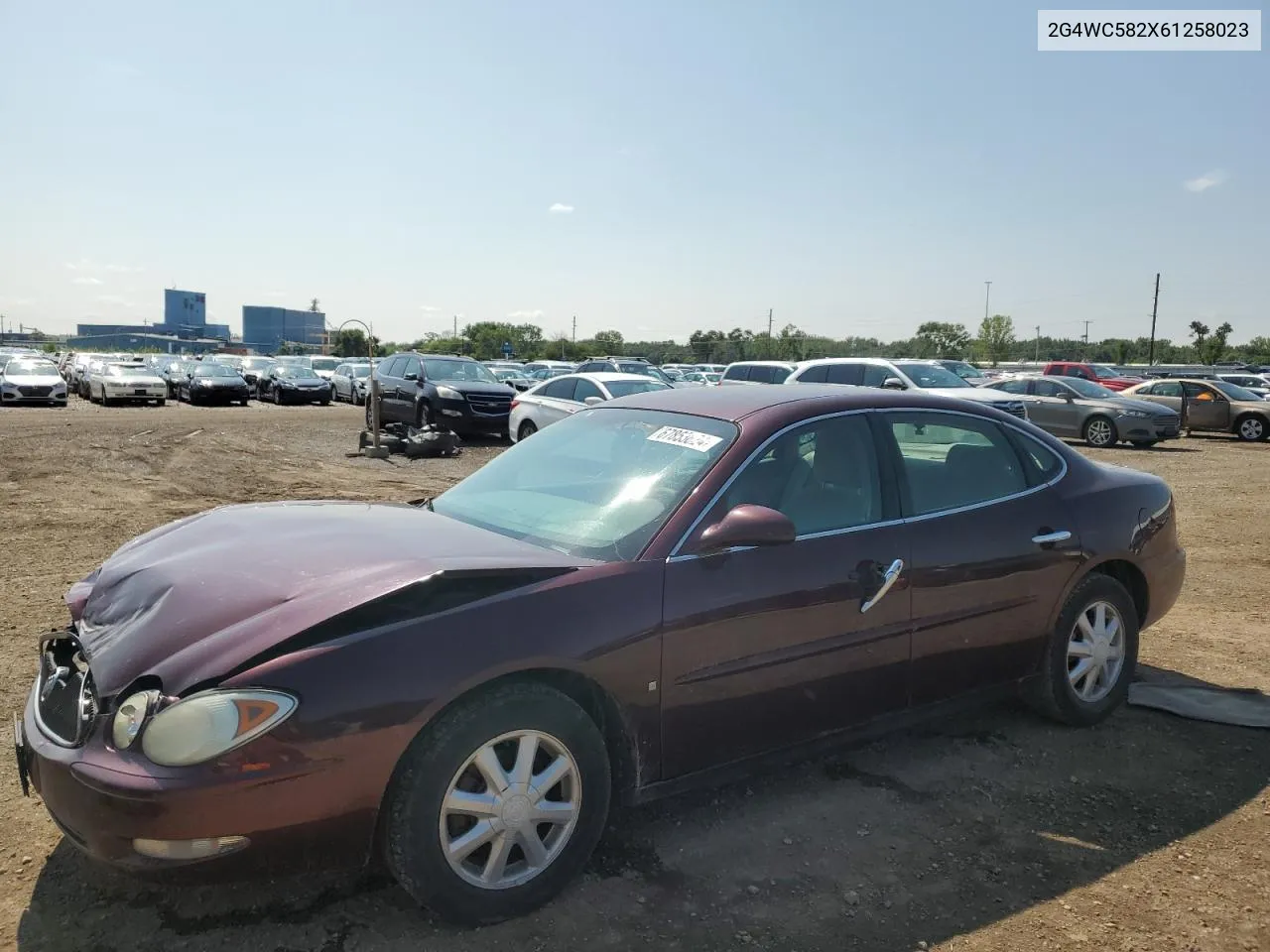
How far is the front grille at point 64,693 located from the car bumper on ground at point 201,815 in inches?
3.4

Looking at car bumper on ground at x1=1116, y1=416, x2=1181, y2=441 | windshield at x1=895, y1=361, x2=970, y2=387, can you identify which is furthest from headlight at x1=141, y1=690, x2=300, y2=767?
car bumper on ground at x1=1116, y1=416, x2=1181, y2=441

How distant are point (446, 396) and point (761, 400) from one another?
14394 mm

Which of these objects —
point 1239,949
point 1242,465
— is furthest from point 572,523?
point 1242,465

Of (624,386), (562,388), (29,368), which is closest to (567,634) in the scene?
(624,386)

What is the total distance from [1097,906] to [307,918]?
96.8 inches

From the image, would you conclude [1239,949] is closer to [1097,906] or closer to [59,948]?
[1097,906]

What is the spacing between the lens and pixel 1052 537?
4141 mm

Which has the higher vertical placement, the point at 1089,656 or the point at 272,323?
the point at 272,323

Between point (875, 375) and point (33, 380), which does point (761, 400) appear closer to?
point (875, 375)

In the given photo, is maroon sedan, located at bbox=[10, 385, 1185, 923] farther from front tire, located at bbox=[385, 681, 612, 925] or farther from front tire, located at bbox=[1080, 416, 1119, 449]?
front tire, located at bbox=[1080, 416, 1119, 449]

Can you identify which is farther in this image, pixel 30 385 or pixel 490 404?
pixel 30 385

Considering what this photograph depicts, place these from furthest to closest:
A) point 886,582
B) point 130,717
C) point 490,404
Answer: point 490,404 < point 886,582 < point 130,717

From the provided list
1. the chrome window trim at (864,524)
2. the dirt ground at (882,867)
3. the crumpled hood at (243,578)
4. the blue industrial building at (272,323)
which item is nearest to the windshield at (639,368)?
the dirt ground at (882,867)

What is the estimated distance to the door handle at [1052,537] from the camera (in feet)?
13.4
